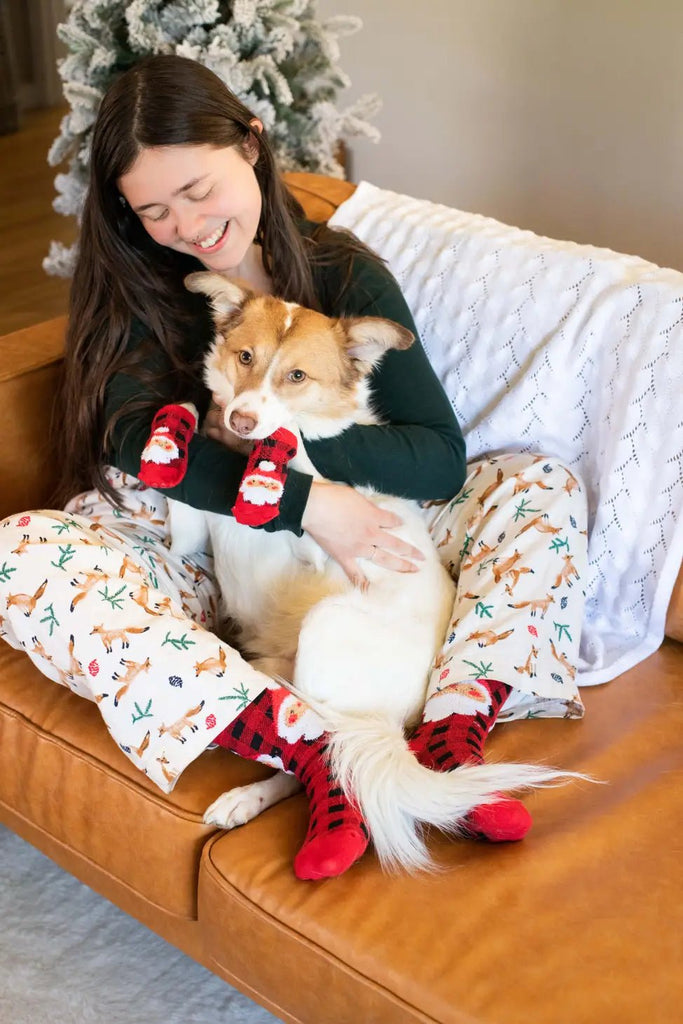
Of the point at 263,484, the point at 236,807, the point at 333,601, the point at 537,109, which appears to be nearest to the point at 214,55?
the point at 537,109

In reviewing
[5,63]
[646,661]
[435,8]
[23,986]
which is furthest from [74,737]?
[435,8]

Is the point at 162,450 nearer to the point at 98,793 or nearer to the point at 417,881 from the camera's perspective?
the point at 98,793

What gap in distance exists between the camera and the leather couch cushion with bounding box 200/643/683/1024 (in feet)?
3.90

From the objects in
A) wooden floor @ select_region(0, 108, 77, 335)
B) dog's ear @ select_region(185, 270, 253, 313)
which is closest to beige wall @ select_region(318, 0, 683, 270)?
wooden floor @ select_region(0, 108, 77, 335)

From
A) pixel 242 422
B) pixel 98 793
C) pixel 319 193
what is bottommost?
pixel 98 793

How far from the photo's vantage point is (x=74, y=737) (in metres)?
1.62

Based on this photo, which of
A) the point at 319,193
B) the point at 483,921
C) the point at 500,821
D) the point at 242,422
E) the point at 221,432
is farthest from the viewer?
the point at 319,193

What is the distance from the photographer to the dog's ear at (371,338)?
1680 millimetres

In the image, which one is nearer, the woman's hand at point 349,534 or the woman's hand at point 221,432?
the woman's hand at point 349,534

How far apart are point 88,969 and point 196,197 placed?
53.8 inches

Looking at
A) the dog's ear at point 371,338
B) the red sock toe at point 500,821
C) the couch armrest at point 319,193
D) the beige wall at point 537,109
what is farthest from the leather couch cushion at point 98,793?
the beige wall at point 537,109

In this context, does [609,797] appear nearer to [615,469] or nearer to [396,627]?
[396,627]

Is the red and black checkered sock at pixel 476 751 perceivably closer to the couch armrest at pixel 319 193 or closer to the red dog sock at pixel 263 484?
the red dog sock at pixel 263 484

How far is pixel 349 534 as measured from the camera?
1704 millimetres
